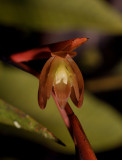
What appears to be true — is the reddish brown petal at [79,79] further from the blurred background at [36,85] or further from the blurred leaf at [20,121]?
the blurred background at [36,85]

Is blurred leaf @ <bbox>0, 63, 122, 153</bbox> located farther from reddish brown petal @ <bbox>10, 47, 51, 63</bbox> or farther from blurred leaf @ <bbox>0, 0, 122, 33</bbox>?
reddish brown petal @ <bbox>10, 47, 51, 63</bbox>

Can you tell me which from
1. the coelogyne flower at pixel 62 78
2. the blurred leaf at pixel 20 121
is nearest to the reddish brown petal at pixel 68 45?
the coelogyne flower at pixel 62 78

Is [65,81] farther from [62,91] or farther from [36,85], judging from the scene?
[36,85]

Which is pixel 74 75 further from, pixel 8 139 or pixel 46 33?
pixel 46 33

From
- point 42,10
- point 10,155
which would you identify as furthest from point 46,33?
point 10,155

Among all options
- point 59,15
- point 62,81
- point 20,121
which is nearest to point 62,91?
point 62,81

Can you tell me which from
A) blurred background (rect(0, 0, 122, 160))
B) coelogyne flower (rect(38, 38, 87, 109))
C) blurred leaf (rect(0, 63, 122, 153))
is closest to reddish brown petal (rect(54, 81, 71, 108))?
coelogyne flower (rect(38, 38, 87, 109))
